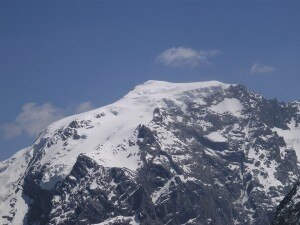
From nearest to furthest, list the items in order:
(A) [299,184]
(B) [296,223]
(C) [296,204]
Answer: (B) [296,223]
(C) [296,204]
(A) [299,184]

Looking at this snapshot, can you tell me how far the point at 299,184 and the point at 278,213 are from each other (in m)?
11.8

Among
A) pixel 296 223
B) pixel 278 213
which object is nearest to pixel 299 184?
pixel 278 213

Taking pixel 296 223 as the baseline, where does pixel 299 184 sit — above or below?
above

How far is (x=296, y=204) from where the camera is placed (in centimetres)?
17450

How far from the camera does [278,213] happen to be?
594 ft

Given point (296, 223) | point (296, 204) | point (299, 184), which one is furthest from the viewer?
point (299, 184)

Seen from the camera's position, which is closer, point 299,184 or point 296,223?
point 296,223

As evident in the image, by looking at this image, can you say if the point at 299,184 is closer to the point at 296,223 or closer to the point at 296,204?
the point at 296,204

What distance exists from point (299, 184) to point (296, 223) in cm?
2536

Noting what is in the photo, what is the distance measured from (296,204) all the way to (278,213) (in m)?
8.17

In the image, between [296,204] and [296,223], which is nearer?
[296,223]

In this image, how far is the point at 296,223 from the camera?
164m

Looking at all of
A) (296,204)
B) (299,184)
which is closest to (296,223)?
(296,204)
